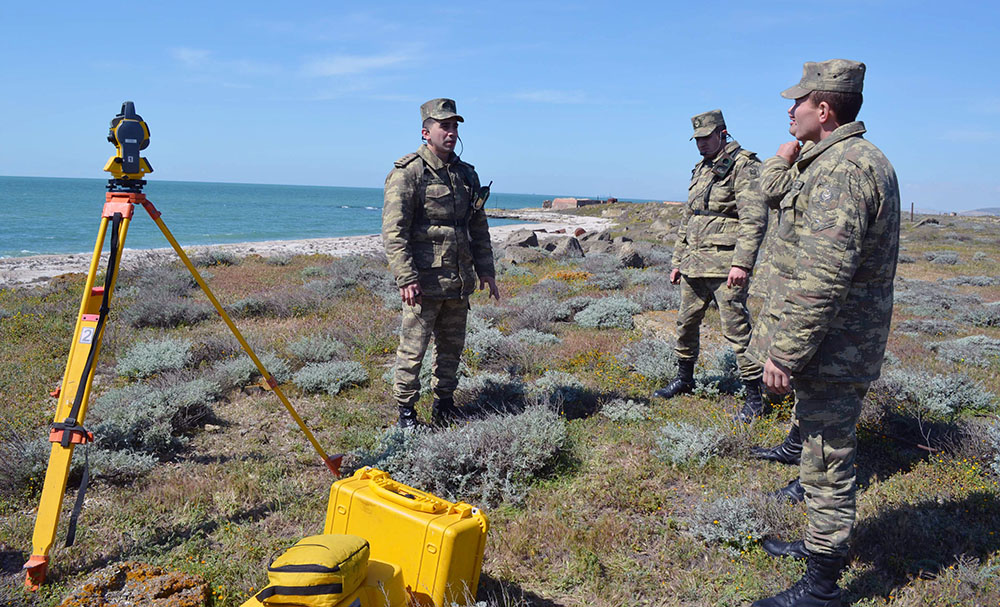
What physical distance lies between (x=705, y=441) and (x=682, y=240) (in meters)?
2.03

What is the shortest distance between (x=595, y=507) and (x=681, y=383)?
2340 mm

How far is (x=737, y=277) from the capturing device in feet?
15.5

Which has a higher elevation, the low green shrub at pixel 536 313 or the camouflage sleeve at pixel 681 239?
the camouflage sleeve at pixel 681 239

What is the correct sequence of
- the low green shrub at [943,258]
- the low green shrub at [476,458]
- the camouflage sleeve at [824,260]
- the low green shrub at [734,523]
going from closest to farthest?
1. the camouflage sleeve at [824,260]
2. the low green shrub at [734,523]
3. the low green shrub at [476,458]
4. the low green shrub at [943,258]

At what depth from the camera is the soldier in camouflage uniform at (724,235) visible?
4730 mm

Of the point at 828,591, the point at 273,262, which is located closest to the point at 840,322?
the point at 828,591

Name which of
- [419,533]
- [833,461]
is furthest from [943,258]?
[419,533]

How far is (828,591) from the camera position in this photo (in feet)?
8.77

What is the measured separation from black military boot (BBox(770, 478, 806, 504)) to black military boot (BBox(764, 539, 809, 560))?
1.28 ft

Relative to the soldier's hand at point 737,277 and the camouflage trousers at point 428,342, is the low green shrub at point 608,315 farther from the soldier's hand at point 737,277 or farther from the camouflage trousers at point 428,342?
the camouflage trousers at point 428,342

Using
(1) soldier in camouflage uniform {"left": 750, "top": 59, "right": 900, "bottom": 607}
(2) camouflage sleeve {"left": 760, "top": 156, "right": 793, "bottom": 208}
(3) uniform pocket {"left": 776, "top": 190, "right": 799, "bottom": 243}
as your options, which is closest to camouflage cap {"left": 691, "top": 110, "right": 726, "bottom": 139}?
(2) camouflage sleeve {"left": 760, "top": 156, "right": 793, "bottom": 208}

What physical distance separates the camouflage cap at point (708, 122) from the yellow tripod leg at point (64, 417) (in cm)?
426

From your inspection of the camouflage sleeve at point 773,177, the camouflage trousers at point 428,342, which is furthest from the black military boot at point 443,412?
the camouflage sleeve at point 773,177

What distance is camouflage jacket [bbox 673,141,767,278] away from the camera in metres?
4.71
